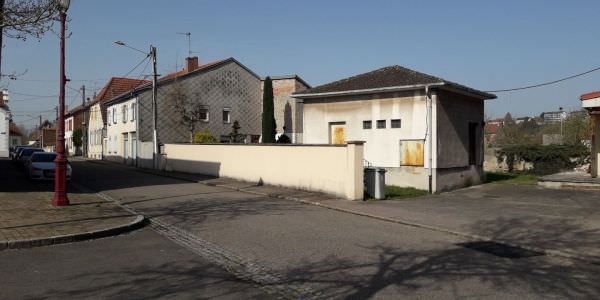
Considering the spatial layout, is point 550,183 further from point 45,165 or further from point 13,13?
point 45,165

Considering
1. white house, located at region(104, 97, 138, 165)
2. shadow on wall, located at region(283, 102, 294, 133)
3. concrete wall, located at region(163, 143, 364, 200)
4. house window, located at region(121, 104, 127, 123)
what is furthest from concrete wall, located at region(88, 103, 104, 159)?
concrete wall, located at region(163, 143, 364, 200)

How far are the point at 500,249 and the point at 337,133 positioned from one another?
559 inches

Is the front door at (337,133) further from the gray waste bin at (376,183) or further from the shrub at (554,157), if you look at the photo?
the shrub at (554,157)

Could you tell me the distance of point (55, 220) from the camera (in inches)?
437

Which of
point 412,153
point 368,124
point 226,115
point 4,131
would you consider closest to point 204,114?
point 226,115

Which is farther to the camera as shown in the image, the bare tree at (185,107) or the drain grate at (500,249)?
the bare tree at (185,107)

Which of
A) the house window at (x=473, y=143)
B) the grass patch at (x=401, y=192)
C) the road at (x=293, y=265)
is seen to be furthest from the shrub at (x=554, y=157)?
the road at (x=293, y=265)

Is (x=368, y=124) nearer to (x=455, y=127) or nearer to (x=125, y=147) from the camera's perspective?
(x=455, y=127)

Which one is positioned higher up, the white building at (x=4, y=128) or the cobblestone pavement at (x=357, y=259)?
the white building at (x=4, y=128)

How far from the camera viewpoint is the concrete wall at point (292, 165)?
16.3 m

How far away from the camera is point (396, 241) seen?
31.7ft

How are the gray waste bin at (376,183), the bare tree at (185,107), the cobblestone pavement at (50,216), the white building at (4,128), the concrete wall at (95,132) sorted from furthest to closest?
the white building at (4,128)
the concrete wall at (95,132)
the bare tree at (185,107)
the gray waste bin at (376,183)
the cobblestone pavement at (50,216)

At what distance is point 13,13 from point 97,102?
4343 cm

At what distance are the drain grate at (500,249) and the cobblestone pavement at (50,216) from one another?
6869 millimetres
